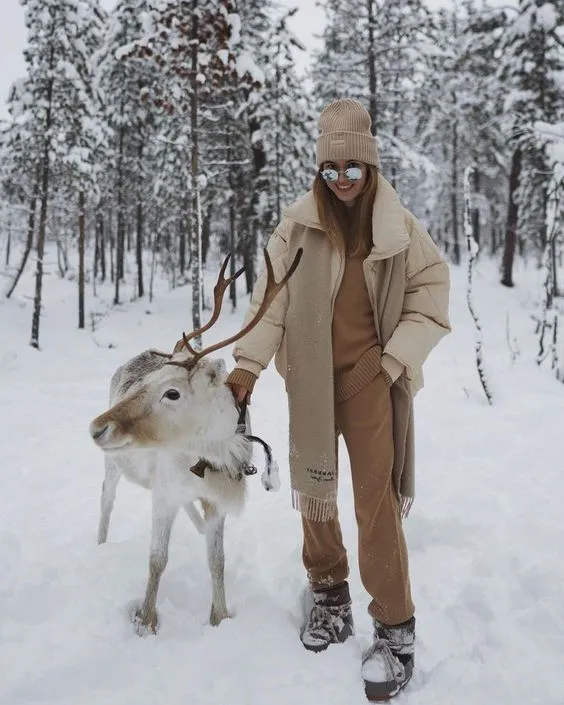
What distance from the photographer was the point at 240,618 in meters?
3.21

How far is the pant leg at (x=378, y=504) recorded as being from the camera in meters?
2.77

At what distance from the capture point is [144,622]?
317 cm

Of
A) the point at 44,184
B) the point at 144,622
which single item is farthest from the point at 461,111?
the point at 144,622

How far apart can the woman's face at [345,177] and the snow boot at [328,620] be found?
226 centimetres

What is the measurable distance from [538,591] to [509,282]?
1942 cm

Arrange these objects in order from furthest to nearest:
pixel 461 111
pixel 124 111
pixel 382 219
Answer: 1. pixel 461 111
2. pixel 124 111
3. pixel 382 219

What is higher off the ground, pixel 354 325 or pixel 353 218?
pixel 353 218

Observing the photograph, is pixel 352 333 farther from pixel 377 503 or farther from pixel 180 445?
pixel 180 445

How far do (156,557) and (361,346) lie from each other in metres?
1.83

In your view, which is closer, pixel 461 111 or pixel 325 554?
pixel 325 554

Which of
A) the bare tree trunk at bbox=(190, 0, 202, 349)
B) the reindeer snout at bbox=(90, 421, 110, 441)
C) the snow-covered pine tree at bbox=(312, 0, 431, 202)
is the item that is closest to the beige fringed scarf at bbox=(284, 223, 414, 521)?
the reindeer snout at bbox=(90, 421, 110, 441)

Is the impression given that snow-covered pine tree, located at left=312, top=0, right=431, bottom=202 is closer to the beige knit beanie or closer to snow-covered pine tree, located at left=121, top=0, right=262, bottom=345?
snow-covered pine tree, located at left=121, top=0, right=262, bottom=345

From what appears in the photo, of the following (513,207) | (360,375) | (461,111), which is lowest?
(360,375)

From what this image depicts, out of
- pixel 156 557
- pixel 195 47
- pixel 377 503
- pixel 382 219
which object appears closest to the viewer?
pixel 382 219
